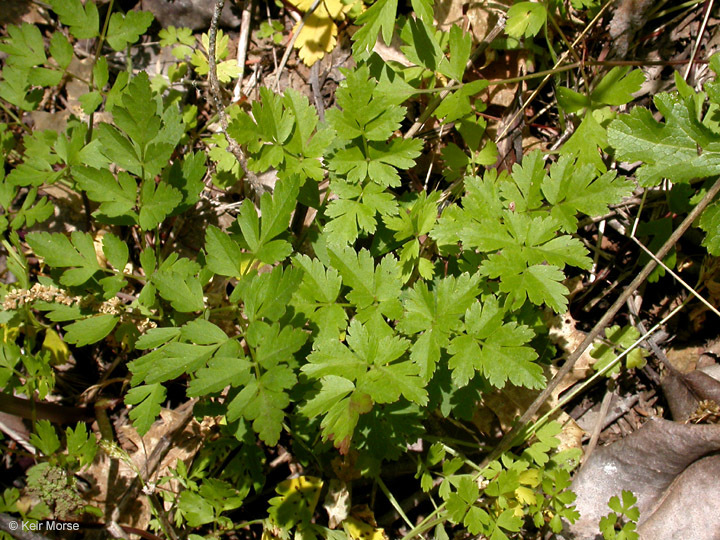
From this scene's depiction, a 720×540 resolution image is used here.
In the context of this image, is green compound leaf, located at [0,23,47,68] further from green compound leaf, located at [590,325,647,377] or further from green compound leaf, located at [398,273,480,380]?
green compound leaf, located at [590,325,647,377]

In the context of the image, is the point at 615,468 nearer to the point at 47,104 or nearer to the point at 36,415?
the point at 36,415

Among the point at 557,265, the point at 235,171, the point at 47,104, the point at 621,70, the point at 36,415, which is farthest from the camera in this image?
the point at 47,104

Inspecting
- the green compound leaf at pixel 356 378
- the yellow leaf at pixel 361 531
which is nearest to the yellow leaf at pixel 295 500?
the yellow leaf at pixel 361 531

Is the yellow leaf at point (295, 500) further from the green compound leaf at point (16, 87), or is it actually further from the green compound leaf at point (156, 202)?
the green compound leaf at point (16, 87)

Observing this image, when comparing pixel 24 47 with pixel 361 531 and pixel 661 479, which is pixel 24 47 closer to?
pixel 361 531

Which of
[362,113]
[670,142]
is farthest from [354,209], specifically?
[670,142]

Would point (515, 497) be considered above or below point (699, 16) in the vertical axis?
below

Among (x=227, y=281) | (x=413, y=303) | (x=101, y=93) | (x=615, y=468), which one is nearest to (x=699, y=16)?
(x=413, y=303)

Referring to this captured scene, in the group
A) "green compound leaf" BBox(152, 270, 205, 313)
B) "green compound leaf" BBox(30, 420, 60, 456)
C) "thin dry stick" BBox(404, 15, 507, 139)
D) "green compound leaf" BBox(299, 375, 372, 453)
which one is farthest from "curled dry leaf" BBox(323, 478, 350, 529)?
"thin dry stick" BBox(404, 15, 507, 139)
